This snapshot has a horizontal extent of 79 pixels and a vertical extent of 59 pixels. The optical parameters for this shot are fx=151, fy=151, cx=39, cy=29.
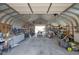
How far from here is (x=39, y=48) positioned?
3531 mm

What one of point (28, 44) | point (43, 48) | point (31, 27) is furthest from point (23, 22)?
point (43, 48)

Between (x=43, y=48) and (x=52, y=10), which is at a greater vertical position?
(x=52, y=10)

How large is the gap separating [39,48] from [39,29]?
1.47 feet

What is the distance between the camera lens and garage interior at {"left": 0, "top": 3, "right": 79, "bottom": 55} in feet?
11.2

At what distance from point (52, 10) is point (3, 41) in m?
1.32

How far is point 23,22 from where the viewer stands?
3.59 m

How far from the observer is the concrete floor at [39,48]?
11.3 feet

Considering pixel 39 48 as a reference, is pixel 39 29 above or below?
above

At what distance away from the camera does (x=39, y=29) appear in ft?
11.8

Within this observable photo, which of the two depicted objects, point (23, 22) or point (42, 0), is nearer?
point (42, 0)

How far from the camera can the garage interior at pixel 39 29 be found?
3406 mm

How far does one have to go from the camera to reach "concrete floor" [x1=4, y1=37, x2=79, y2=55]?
345cm
